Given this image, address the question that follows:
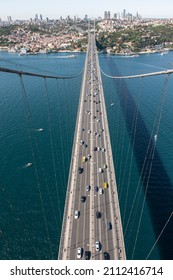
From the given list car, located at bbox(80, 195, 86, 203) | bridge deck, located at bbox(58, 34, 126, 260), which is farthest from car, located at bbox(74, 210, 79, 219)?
car, located at bbox(80, 195, 86, 203)

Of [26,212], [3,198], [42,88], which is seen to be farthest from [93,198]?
[42,88]

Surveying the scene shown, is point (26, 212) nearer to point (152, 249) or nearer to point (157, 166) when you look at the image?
point (152, 249)

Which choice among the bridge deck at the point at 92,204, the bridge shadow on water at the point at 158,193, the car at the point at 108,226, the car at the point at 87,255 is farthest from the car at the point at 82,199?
the bridge shadow on water at the point at 158,193

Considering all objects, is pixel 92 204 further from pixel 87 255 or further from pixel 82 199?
pixel 87 255

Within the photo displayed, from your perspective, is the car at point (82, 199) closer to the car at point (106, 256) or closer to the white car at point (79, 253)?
the white car at point (79, 253)

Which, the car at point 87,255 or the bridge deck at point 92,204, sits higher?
the bridge deck at point 92,204

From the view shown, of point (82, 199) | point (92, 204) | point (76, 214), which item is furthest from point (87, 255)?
point (82, 199)

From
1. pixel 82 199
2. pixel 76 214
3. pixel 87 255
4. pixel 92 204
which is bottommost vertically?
pixel 87 255
